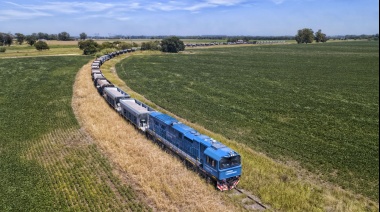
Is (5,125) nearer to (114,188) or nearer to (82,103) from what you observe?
(82,103)

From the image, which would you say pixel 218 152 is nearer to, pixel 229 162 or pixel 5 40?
pixel 229 162

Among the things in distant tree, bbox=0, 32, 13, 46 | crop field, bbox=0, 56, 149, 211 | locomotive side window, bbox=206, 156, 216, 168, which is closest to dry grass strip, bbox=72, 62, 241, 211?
crop field, bbox=0, 56, 149, 211

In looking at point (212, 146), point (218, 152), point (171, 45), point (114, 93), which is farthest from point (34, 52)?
point (218, 152)

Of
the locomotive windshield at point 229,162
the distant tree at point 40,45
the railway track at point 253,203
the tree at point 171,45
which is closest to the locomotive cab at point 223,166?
the locomotive windshield at point 229,162

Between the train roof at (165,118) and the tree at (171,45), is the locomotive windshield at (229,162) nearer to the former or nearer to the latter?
the train roof at (165,118)

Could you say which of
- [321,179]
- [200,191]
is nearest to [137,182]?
Result: [200,191]

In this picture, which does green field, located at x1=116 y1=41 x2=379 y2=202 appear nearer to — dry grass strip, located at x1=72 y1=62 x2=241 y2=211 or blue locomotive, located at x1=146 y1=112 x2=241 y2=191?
blue locomotive, located at x1=146 y1=112 x2=241 y2=191
